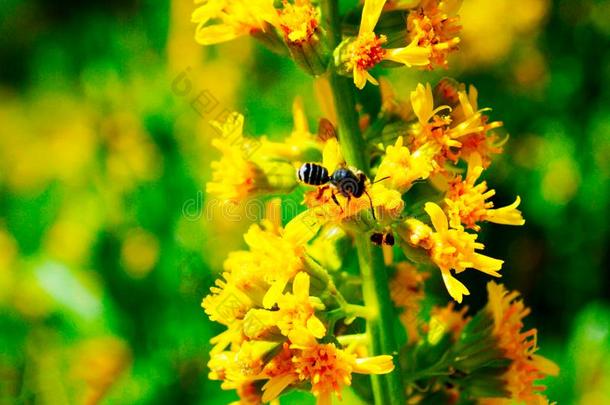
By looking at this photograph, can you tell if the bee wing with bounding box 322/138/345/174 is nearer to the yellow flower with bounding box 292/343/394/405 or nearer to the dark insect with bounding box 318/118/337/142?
the dark insect with bounding box 318/118/337/142

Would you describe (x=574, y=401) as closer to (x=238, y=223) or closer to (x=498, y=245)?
(x=498, y=245)

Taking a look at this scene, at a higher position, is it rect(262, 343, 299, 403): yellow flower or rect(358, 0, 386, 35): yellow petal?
rect(358, 0, 386, 35): yellow petal

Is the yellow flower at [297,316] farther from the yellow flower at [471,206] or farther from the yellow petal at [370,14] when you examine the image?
the yellow petal at [370,14]

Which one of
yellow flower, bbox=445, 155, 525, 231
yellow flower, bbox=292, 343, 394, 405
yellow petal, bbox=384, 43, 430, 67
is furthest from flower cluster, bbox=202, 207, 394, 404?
yellow petal, bbox=384, 43, 430, 67

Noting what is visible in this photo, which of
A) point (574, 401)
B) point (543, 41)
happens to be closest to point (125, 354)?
point (574, 401)

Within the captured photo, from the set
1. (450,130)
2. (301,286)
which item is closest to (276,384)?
(301,286)

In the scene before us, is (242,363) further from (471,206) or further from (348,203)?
(471,206)
